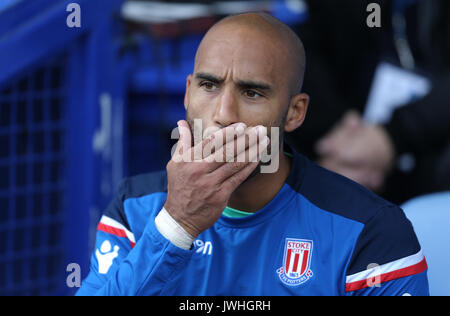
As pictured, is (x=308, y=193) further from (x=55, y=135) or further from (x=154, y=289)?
(x=55, y=135)

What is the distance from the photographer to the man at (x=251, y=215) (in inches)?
47.4

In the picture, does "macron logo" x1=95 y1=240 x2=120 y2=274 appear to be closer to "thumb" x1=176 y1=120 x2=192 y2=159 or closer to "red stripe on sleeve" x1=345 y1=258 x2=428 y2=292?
"thumb" x1=176 y1=120 x2=192 y2=159

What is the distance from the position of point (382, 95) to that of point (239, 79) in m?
1.56

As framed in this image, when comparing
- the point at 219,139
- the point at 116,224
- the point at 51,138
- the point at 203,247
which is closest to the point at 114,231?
the point at 116,224

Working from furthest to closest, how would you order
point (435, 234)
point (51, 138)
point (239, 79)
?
point (51, 138) < point (435, 234) < point (239, 79)

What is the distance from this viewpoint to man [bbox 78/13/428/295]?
3.95 ft

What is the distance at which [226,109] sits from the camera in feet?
4.14

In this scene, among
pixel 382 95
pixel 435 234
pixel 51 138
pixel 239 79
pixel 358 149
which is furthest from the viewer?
pixel 382 95

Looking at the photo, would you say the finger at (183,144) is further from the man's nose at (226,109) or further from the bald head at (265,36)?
the bald head at (265,36)

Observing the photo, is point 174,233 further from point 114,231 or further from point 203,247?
point 114,231

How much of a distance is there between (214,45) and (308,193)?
1.30 feet

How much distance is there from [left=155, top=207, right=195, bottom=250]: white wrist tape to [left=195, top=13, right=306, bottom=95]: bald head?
37 centimetres

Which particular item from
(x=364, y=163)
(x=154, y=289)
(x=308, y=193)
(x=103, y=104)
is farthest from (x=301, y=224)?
(x=364, y=163)

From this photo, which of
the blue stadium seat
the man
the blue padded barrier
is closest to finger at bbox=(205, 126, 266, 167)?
the man
